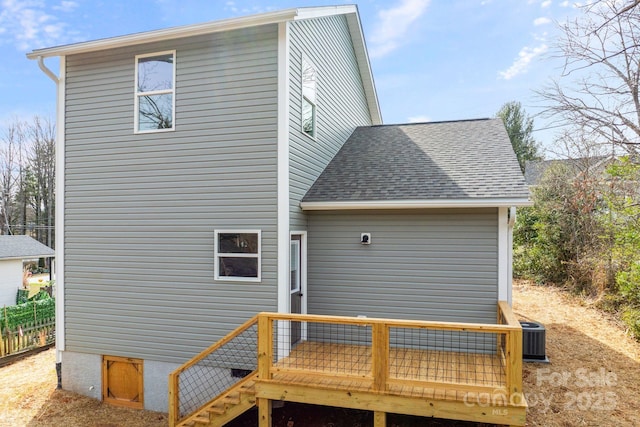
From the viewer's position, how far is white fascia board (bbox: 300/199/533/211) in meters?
5.95

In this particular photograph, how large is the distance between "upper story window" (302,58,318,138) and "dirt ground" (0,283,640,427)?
4.98m

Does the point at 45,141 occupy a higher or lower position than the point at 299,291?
higher

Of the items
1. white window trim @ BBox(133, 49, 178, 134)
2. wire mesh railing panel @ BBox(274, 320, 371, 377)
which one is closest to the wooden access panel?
wire mesh railing panel @ BBox(274, 320, 371, 377)

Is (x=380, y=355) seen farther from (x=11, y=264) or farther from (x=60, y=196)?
(x=11, y=264)

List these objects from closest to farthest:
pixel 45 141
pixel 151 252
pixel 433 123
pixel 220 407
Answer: pixel 220 407 → pixel 151 252 → pixel 433 123 → pixel 45 141

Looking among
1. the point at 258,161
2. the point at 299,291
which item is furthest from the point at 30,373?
the point at 258,161

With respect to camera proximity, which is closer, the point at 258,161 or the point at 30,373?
the point at 258,161

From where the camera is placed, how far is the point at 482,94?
80.4 feet

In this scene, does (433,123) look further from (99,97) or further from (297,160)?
(99,97)

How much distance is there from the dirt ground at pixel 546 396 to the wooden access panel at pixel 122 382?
165mm

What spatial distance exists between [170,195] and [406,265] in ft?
14.3

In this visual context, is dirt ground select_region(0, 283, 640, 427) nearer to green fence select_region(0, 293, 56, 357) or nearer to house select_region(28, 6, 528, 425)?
house select_region(28, 6, 528, 425)

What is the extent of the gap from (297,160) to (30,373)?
802 centimetres

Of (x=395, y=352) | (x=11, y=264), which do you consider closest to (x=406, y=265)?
(x=395, y=352)
